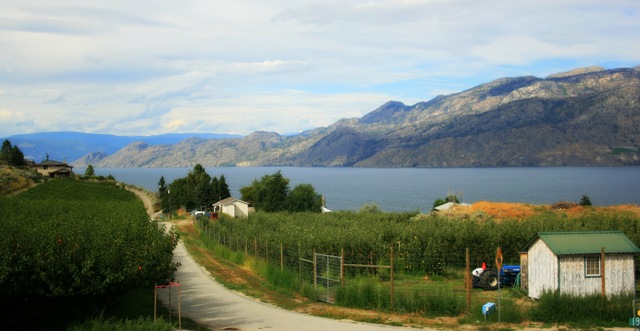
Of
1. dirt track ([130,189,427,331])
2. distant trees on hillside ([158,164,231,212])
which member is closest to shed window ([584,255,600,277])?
dirt track ([130,189,427,331])

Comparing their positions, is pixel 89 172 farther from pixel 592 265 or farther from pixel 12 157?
pixel 592 265

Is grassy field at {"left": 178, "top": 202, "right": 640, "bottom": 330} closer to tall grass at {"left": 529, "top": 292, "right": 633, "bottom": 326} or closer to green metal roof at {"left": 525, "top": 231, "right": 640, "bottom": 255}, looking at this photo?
tall grass at {"left": 529, "top": 292, "right": 633, "bottom": 326}

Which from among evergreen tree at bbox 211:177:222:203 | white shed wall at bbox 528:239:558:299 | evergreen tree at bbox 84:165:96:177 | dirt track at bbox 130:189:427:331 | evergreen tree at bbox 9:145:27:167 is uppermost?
evergreen tree at bbox 9:145:27:167

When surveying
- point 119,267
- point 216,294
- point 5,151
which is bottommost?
point 216,294

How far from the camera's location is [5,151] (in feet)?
368

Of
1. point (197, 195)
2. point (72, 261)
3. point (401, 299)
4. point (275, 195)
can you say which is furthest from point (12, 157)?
point (401, 299)

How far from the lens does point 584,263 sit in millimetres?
21422

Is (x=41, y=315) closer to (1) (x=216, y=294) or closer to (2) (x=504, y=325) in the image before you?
(1) (x=216, y=294)

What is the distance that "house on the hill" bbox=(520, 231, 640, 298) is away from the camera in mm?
21234

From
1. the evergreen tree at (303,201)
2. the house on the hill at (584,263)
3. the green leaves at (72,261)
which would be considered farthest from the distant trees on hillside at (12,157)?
the house on the hill at (584,263)

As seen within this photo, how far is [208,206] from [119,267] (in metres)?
83.4

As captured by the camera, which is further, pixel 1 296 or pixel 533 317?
pixel 533 317

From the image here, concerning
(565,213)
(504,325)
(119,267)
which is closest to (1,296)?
(119,267)

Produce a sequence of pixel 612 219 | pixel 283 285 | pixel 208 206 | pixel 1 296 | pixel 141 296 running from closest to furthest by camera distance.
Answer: pixel 1 296 < pixel 141 296 < pixel 283 285 < pixel 612 219 < pixel 208 206
